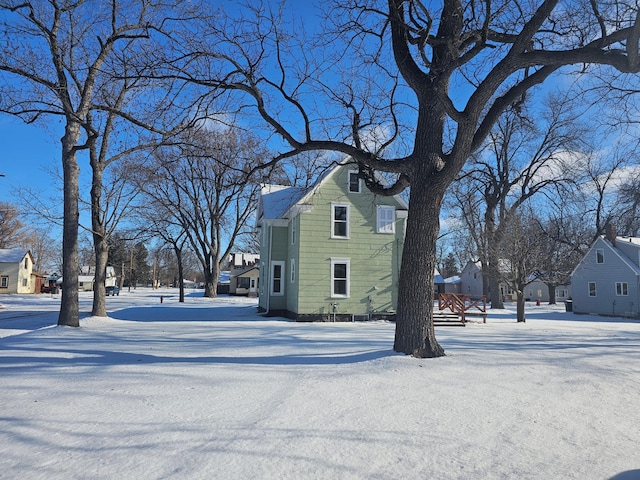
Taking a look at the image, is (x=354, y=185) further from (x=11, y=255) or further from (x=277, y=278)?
(x=11, y=255)

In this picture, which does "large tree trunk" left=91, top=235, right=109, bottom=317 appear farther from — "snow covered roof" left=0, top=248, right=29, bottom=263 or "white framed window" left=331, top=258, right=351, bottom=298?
"snow covered roof" left=0, top=248, right=29, bottom=263

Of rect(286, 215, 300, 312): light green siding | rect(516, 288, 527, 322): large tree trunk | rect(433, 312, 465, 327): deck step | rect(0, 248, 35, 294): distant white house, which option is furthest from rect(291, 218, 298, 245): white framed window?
rect(0, 248, 35, 294): distant white house

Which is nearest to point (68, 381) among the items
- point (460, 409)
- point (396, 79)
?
point (460, 409)

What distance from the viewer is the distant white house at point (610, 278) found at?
103ft

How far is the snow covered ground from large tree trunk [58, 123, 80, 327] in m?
6.24

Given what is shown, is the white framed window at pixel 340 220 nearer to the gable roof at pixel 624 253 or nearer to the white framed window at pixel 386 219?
the white framed window at pixel 386 219

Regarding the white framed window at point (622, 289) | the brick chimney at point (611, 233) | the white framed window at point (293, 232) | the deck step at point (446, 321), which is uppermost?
the brick chimney at point (611, 233)

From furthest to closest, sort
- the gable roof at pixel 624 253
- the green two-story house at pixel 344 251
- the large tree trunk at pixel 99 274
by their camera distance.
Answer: the gable roof at pixel 624 253
the green two-story house at pixel 344 251
the large tree trunk at pixel 99 274

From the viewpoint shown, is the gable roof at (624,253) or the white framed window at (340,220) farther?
the gable roof at (624,253)

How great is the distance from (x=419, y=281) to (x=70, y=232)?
11.3 m

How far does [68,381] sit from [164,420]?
2.29 m

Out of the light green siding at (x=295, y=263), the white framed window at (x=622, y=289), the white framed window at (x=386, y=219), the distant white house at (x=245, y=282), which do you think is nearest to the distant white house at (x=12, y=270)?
the distant white house at (x=245, y=282)

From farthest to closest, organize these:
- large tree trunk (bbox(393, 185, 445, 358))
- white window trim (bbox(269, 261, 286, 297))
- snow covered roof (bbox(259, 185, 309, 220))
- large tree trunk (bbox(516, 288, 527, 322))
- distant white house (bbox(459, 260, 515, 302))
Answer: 1. distant white house (bbox(459, 260, 515, 302))
2. large tree trunk (bbox(516, 288, 527, 322))
3. snow covered roof (bbox(259, 185, 309, 220))
4. white window trim (bbox(269, 261, 286, 297))
5. large tree trunk (bbox(393, 185, 445, 358))

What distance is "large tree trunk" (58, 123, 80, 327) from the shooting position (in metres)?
13.9
